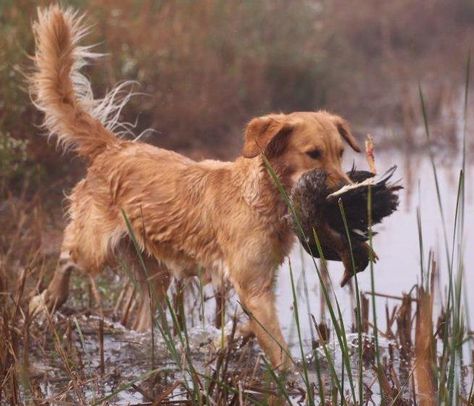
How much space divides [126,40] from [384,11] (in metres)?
7.34

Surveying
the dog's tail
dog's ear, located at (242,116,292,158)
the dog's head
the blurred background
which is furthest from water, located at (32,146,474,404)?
the blurred background

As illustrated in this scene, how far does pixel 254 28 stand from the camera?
45.3ft

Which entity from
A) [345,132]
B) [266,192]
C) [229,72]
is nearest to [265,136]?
[266,192]

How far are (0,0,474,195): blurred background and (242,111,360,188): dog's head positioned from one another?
3.31 m

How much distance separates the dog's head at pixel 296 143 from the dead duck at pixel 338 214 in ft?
1.19

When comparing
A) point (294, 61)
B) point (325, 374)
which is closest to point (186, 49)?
point (294, 61)

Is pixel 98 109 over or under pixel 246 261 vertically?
over

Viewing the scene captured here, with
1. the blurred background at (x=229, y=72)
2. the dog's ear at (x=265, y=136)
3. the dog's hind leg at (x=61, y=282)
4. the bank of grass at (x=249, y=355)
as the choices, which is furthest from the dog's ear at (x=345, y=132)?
the blurred background at (x=229, y=72)

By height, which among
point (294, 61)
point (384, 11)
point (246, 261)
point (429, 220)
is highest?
point (384, 11)

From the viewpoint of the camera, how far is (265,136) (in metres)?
5.46

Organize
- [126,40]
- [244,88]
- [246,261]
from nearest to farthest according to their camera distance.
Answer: [246,261] < [126,40] < [244,88]

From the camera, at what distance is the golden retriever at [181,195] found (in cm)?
555

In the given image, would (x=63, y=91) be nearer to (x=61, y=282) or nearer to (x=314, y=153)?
(x=61, y=282)

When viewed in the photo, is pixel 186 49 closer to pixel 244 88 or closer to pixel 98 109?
Answer: pixel 244 88
